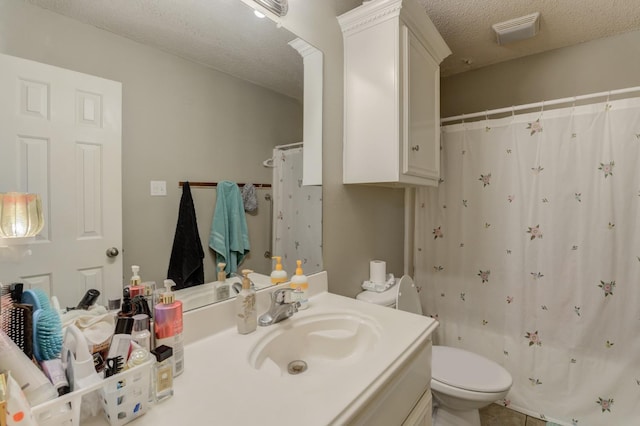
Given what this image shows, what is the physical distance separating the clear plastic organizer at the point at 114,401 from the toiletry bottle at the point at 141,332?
7cm

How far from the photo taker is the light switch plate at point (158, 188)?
843 mm

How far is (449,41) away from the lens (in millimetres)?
1906

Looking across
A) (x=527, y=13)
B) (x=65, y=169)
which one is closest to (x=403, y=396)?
(x=65, y=169)

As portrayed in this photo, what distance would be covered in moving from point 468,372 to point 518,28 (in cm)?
190

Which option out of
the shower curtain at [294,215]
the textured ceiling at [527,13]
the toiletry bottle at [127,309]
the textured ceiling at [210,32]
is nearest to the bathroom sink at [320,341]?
the shower curtain at [294,215]

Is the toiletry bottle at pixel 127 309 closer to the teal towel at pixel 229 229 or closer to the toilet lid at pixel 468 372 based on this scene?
the teal towel at pixel 229 229

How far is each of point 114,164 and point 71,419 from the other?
55 centimetres

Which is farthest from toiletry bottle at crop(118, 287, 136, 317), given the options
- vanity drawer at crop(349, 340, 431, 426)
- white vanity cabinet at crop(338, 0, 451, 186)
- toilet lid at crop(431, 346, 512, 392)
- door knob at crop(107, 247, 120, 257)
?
toilet lid at crop(431, 346, 512, 392)

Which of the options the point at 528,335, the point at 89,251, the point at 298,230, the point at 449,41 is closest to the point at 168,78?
the point at 89,251

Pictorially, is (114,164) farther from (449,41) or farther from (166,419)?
(449,41)

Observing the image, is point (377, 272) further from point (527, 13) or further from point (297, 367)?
point (527, 13)

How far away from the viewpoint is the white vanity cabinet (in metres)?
1.27

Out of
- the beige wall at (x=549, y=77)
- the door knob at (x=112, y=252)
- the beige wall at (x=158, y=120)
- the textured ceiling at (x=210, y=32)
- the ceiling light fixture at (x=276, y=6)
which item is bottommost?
the door knob at (x=112, y=252)

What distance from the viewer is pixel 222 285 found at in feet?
3.26
